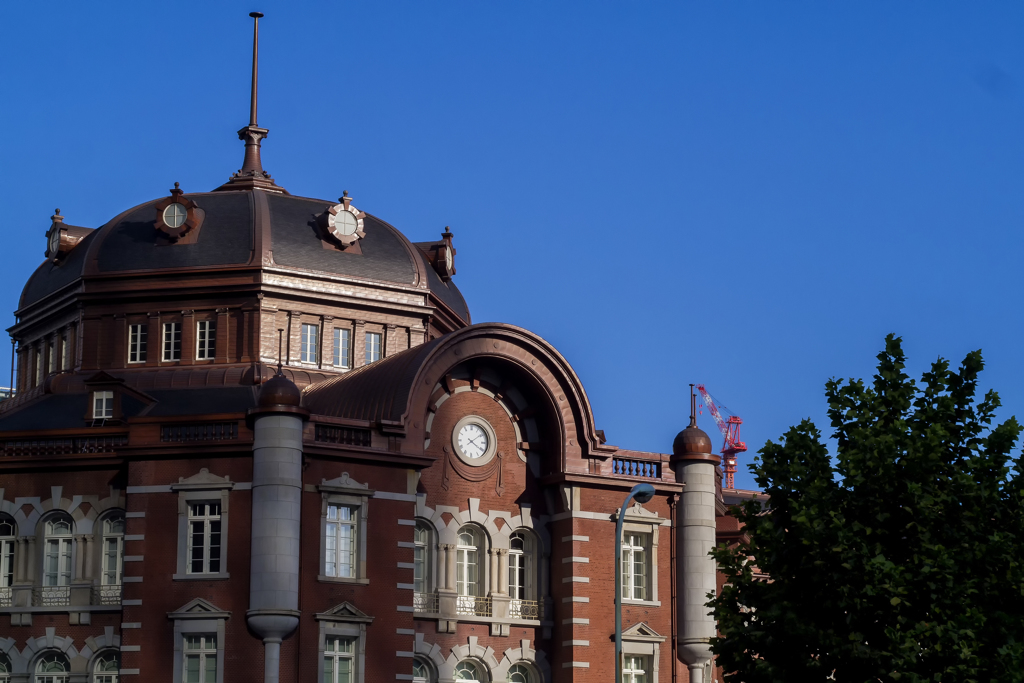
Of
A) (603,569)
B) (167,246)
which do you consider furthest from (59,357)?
(603,569)

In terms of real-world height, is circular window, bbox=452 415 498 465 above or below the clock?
below

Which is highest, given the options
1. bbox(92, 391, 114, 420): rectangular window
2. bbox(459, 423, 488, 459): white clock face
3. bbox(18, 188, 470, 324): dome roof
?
bbox(18, 188, 470, 324): dome roof

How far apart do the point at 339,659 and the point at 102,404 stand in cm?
1175

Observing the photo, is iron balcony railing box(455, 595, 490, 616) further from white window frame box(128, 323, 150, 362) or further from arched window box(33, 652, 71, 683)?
white window frame box(128, 323, 150, 362)

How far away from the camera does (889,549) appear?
125 ft

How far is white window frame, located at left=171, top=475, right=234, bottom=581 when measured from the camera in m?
47.6

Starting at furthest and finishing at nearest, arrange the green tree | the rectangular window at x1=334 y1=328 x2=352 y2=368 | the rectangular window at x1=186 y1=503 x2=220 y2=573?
1. the rectangular window at x1=334 y1=328 x2=352 y2=368
2. the rectangular window at x1=186 y1=503 x2=220 y2=573
3. the green tree

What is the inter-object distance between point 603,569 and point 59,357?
20.4m

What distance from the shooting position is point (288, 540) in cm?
4684

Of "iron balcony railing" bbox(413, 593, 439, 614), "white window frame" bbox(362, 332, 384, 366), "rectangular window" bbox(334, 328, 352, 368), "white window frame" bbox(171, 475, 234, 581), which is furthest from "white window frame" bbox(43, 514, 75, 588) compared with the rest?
"white window frame" bbox(362, 332, 384, 366)

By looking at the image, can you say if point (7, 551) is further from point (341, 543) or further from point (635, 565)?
point (635, 565)

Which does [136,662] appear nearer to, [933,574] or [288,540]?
[288,540]

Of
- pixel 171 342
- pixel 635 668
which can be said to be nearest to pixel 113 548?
pixel 171 342

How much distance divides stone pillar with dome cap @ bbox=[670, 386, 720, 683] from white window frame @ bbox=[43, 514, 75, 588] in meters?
18.5
